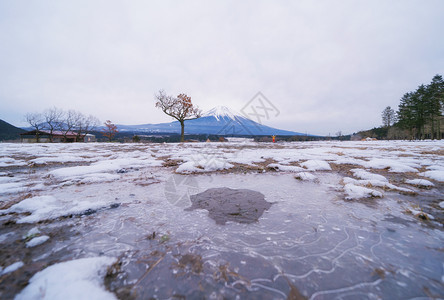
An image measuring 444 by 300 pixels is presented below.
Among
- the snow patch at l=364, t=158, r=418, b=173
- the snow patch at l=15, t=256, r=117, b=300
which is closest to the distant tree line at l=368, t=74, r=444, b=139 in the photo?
the snow patch at l=364, t=158, r=418, b=173

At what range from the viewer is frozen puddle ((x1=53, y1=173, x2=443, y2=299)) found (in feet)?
3.28

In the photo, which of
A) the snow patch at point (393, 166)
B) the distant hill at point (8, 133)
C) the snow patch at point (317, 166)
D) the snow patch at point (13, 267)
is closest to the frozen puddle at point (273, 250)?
the snow patch at point (13, 267)

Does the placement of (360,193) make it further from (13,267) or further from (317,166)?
(13,267)

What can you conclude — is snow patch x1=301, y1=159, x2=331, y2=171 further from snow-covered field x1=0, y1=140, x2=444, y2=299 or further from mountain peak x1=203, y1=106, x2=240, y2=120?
mountain peak x1=203, y1=106, x2=240, y2=120

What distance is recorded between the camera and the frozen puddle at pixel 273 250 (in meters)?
1.00

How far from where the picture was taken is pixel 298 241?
1481 millimetres

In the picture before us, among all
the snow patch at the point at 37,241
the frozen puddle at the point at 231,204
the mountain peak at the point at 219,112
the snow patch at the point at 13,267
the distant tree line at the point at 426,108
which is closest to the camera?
the snow patch at the point at 13,267

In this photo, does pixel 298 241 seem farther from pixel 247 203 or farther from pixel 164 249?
pixel 164 249

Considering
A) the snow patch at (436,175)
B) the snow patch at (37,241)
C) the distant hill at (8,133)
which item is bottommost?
the snow patch at (37,241)

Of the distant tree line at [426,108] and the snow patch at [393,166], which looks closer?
the snow patch at [393,166]

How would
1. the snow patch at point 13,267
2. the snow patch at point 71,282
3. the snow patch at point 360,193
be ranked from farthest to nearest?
the snow patch at point 360,193 < the snow patch at point 13,267 < the snow patch at point 71,282

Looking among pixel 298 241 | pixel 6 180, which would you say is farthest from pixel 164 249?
pixel 6 180

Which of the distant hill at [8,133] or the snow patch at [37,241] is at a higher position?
the distant hill at [8,133]

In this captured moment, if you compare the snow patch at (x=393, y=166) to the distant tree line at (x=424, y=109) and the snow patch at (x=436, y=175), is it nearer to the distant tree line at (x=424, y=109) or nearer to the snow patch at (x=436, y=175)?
the snow patch at (x=436, y=175)
